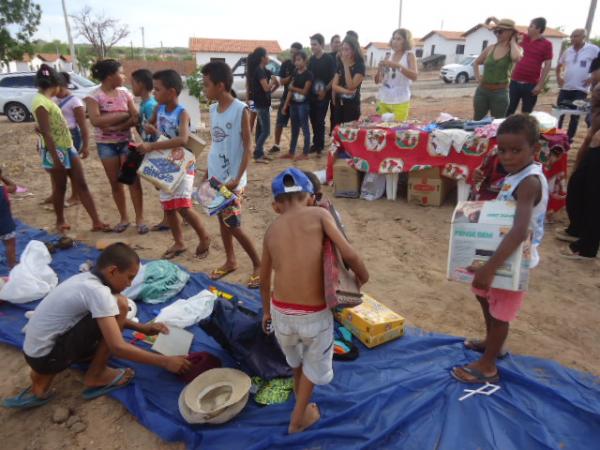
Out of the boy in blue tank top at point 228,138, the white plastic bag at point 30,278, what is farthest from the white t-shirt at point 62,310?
the boy in blue tank top at point 228,138

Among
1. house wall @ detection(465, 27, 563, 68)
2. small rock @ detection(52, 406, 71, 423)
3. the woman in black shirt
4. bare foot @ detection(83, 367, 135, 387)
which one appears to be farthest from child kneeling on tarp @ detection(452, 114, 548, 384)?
house wall @ detection(465, 27, 563, 68)

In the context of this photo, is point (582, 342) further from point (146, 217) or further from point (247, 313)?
point (146, 217)

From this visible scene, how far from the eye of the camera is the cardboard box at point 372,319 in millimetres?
2744

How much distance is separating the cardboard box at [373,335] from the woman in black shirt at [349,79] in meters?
4.65

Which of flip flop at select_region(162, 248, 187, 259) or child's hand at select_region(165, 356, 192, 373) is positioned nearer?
child's hand at select_region(165, 356, 192, 373)

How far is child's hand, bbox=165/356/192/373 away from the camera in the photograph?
91.4 inches

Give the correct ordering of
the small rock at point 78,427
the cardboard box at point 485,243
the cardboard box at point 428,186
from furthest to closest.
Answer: the cardboard box at point 428,186
the small rock at point 78,427
the cardboard box at point 485,243

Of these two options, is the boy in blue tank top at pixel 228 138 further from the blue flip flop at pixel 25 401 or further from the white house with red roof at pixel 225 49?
the white house with red roof at pixel 225 49

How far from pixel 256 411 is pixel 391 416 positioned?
0.74m

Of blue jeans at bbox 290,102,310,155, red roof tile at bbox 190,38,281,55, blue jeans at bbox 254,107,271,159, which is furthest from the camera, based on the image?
red roof tile at bbox 190,38,281,55

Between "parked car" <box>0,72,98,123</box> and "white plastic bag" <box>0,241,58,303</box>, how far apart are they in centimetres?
1154

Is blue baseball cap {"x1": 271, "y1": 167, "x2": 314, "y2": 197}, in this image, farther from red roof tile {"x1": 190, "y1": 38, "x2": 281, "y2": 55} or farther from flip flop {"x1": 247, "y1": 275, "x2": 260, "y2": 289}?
red roof tile {"x1": 190, "y1": 38, "x2": 281, "y2": 55}

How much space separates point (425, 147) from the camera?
17.0 ft

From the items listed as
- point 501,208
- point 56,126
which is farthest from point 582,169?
point 56,126
